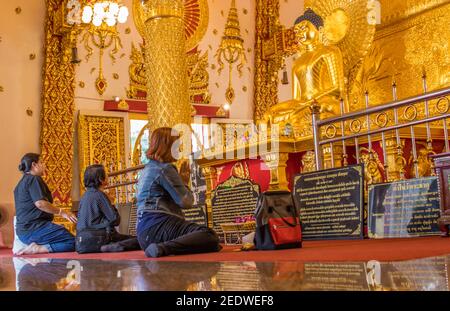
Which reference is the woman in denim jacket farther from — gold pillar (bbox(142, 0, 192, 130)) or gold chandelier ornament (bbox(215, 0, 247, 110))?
gold chandelier ornament (bbox(215, 0, 247, 110))

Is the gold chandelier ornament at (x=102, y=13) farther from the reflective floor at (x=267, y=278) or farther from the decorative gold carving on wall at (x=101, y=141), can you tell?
the reflective floor at (x=267, y=278)

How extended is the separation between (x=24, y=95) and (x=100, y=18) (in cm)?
166

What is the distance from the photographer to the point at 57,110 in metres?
9.22

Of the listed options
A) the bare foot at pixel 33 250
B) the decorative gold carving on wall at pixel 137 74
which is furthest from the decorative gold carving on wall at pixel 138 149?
the bare foot at pixel 33 250

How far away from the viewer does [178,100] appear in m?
6.93

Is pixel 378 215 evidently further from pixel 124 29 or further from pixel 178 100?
pixel 124 29

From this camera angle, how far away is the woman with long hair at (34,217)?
209 inches

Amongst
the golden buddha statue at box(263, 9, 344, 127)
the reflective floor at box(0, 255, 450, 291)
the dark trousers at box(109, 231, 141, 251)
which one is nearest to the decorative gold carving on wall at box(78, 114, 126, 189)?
the golden buddha statue at box(263, 9, 344, 127)

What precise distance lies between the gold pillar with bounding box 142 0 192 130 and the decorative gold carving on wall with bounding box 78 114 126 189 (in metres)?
2.59

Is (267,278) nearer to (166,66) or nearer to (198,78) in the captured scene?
(166,66)

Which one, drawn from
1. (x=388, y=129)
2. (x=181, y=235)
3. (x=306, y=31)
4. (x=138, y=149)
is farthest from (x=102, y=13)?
(x=181, y=235)

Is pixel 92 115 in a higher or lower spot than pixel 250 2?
lower

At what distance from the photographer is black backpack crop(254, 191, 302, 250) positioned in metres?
3.71
